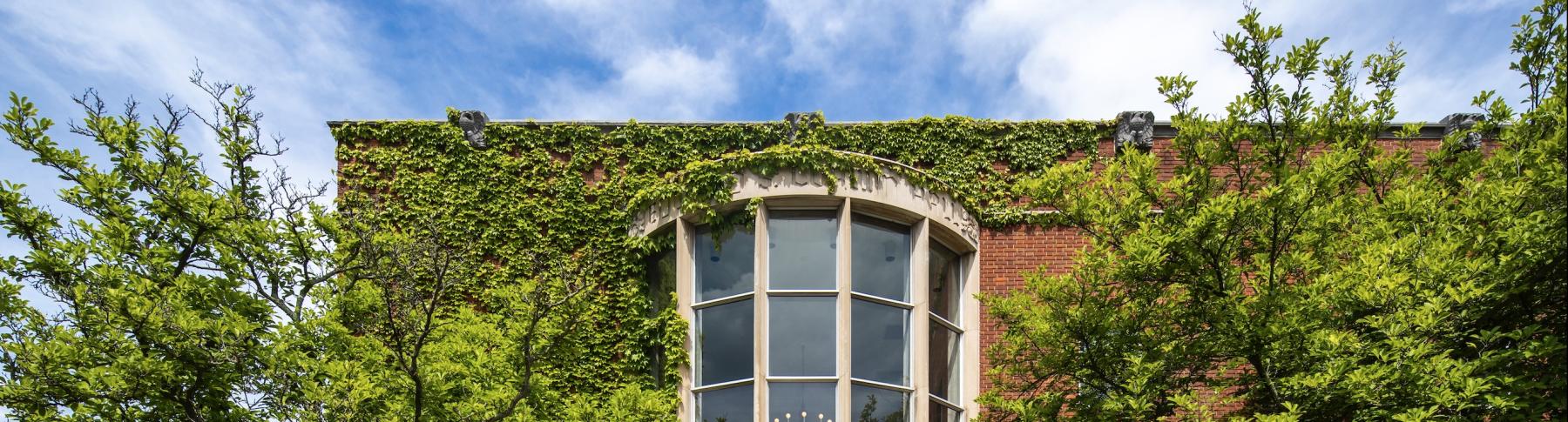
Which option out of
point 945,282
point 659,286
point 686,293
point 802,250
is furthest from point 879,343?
point 659,286

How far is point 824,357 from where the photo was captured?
45.8ft

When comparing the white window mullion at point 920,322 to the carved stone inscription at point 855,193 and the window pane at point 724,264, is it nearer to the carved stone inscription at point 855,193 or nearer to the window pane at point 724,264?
the carved stone inscription at point 855,193

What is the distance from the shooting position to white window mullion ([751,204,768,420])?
539 inches

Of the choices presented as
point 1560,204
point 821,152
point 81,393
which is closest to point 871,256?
point 821,152

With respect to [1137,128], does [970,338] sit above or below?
below

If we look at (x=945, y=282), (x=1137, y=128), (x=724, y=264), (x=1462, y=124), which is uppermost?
(x=1462, y=124)

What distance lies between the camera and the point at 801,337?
14047 mm

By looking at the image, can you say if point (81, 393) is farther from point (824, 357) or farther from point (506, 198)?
point (824, 357)

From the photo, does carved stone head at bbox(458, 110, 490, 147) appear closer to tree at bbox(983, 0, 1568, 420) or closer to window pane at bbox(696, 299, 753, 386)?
window pane at bbox(696, 299, 753, 386)

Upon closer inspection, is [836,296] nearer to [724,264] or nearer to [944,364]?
[724,264]

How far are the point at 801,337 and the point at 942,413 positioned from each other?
86.1 inches

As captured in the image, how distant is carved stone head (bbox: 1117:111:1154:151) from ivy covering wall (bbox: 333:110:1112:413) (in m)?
0.29

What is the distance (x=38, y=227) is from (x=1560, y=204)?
13847mm

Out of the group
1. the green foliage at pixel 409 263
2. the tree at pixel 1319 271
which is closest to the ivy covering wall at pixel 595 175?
the green foliage at pixel 409 263
